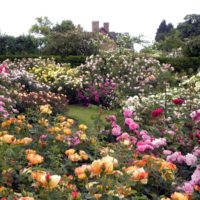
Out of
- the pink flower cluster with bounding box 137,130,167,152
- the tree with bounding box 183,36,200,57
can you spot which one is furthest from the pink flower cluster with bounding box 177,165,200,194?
the tree with bounding box 183,36,200,57

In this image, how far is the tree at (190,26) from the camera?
139 feet

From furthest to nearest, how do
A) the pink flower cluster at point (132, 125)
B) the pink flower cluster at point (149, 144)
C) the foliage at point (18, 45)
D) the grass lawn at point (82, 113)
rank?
the foliage at point (18, 45) < the grass lawn at point (82, 113) < the pink flower cluster at point (132, 125) < the pink flower cluster at point (149, 144)

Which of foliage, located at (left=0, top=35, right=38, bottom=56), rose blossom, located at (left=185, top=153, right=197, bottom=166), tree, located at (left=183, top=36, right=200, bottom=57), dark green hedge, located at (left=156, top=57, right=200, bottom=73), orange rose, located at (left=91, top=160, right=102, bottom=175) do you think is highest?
foliage, located at (left=0, top=35, right=38, bottom=56)

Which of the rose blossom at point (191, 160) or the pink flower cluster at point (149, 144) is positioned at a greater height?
the pink flower cluster at point (149, 144)

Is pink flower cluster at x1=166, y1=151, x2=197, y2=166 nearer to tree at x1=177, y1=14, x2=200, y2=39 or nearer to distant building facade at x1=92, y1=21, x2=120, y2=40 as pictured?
tree at x1=177, y1=14, x2=200, y2=39

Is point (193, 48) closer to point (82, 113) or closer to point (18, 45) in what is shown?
point (82, 113)

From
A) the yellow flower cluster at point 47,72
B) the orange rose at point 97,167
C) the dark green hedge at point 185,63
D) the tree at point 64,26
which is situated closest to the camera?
the orange rose at point 97,167

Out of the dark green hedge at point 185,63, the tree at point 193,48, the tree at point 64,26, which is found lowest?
the dark green hedge at point 185,63

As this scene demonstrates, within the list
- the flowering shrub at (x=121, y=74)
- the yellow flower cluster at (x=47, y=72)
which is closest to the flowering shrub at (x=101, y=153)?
the flowering shrub at (x=121, y=74)

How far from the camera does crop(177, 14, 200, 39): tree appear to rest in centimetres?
4231

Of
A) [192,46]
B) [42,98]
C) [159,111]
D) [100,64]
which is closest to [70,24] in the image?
[192,46]

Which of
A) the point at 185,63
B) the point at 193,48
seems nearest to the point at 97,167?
the point at 185,63

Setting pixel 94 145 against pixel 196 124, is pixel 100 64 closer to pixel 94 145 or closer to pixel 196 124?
pixel 196 124

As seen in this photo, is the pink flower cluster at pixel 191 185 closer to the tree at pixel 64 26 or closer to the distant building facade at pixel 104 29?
the tree at pixel 64 26
